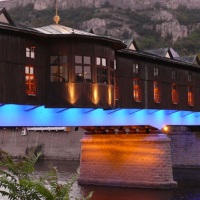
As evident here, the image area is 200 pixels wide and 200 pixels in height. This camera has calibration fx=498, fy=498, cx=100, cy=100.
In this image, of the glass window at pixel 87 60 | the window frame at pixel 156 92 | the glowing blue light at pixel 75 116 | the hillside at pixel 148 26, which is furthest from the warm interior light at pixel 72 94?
the hillside at pixel 148 26

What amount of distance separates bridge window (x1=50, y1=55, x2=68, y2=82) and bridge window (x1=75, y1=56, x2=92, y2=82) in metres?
0.67

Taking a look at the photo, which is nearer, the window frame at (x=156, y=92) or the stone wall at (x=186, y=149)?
the window frame at (x=156, y=92)

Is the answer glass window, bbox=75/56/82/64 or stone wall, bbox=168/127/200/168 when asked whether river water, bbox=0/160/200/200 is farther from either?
stone wall, bbox=168/127/200/168

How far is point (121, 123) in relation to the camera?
36531 millimetres

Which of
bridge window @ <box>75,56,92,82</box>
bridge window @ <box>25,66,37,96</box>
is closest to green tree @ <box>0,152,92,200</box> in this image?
bridge window @ <box>25,66,37,96</box>

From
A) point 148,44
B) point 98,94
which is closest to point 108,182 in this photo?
point 98,94

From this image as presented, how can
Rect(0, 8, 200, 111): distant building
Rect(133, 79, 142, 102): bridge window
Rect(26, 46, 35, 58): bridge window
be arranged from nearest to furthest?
Rect(0, 8, 200, 111): distant building → Rect(26, 46, 35, 58): bridge window → Rect(133, 79, 142, 102): bridge window

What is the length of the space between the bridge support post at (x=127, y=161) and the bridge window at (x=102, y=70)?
1199 cm

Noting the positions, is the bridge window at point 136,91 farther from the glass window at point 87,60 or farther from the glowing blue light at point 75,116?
the glass window at point 87,60

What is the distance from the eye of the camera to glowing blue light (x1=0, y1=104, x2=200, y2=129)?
28.2m

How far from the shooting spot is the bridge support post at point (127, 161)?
1620 inches

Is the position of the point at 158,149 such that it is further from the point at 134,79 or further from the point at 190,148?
the point at 190,148

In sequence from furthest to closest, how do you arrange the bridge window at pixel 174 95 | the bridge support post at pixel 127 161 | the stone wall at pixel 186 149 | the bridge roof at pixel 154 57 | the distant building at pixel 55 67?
1. the stone wall at pixel 186 149
2. the bridge window at pixel 174 95
3. the bridge support post at pixel 127 161
4. the bridge roof at pixel 154 57
5. the distant building at pixel 55 67

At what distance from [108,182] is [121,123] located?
880cm
